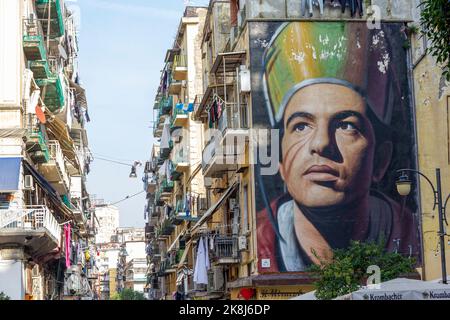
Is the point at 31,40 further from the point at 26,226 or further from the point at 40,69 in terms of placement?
the point at 26,226

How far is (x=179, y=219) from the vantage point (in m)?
55.6

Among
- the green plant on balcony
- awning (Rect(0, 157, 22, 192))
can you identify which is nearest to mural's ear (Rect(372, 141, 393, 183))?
awning (Rect(0, 157, 22, 192))

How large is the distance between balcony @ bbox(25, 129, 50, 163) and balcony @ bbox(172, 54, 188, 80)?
60.5 feet

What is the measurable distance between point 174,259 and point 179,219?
573 centimetres

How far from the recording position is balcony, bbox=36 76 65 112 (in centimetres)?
4019

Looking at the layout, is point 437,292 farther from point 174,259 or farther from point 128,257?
point 128,257

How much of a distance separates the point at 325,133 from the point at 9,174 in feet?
36.5

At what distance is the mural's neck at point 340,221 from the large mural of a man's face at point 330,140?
0.11 feet

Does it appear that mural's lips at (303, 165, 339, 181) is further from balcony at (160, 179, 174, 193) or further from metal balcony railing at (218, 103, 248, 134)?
balcony at (160, 179, 174, 193)

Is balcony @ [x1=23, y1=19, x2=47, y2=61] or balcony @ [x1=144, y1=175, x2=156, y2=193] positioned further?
balcony @ [x1=144, y1=175, x2=156, y2=193]

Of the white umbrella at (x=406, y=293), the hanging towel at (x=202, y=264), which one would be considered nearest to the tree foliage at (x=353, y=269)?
the white umbrella at (x=406, y=293)

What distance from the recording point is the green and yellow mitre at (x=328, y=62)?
105 ft

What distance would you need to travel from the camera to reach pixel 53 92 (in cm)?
4234

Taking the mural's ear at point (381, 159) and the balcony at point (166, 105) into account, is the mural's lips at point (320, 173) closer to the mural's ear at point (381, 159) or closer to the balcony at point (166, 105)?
the mural's ear at point (381, 159)
